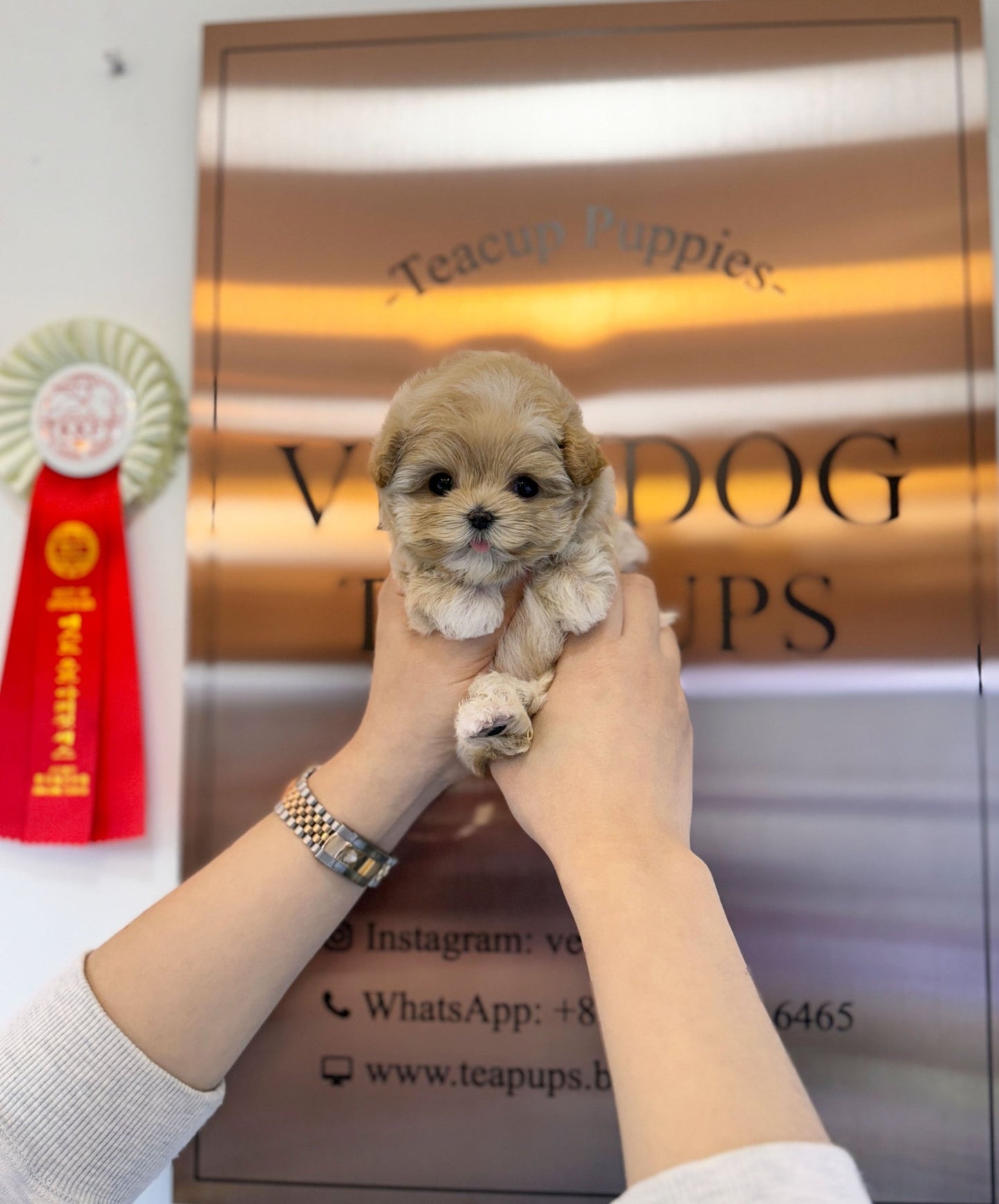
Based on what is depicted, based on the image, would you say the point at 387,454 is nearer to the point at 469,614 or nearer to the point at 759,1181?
the point at 469,614

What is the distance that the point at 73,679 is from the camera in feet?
3.87

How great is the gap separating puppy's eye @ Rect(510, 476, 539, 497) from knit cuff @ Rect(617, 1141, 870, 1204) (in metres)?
0.50

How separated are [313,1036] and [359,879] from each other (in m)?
0.37

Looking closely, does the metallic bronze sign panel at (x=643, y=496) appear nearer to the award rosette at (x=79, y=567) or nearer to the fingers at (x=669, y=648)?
the award rosette at (x=79, y=567)

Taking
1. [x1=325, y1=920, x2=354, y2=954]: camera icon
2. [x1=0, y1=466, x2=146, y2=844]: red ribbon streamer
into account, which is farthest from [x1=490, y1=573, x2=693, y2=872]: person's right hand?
[x1=0, y1=466, x2=146, y2=844]: red ribbon streamer

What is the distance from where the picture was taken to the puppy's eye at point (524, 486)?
0.70 m

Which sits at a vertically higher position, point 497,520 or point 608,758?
point 497,520

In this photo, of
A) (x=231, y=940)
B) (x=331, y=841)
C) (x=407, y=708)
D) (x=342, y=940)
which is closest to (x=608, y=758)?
(x=407, y=708)

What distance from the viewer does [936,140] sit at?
3.69ft

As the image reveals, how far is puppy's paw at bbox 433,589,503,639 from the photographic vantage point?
0.74 meters

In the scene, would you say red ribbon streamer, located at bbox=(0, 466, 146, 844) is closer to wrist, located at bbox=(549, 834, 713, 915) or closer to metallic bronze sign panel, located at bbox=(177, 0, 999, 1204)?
metallic bronze sign panel, located at bbox=(177, 0, 999, 1204)

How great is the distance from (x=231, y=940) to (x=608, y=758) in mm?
434

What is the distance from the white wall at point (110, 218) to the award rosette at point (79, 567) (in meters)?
0.04

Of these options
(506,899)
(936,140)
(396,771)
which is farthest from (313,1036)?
(936,140)
